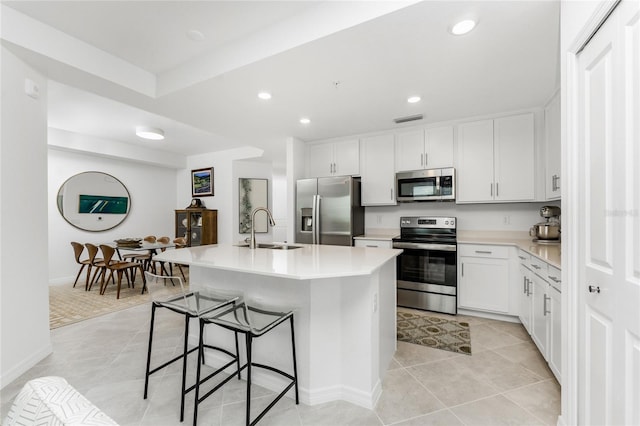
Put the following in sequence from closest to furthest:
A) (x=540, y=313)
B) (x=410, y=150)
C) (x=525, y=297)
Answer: (x=540, y=313), (x=525, y=297), (x=410, y=150)

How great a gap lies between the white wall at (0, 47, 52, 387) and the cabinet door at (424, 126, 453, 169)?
405 cm

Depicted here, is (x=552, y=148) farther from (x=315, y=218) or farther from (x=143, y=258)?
(x=143, y=258)

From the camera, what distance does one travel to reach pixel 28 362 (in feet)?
7.01

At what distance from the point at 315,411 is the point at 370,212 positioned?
3.02m

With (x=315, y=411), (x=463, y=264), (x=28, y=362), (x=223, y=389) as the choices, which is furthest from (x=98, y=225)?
(x=463, y=264)

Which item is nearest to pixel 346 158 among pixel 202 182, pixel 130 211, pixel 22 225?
pixel 22 225

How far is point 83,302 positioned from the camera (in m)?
3.81

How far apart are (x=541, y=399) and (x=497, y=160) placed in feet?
8.22

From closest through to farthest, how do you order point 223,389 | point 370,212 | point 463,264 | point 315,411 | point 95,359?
1. point 315,411
2. point 223,389
3. point 95,359
4. point 463,264
5. point 370,212

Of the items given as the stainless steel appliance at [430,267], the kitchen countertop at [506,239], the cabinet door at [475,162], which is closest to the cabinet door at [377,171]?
the stainless steel appliance at [430,267]

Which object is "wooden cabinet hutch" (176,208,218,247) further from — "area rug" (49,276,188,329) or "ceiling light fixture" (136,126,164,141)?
"ceiling light fixture" (136,126,164,141)

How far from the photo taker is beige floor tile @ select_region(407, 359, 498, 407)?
1810 mm

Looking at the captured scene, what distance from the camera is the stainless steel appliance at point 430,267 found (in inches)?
125

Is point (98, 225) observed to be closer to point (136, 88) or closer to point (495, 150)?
point (136, 88)
